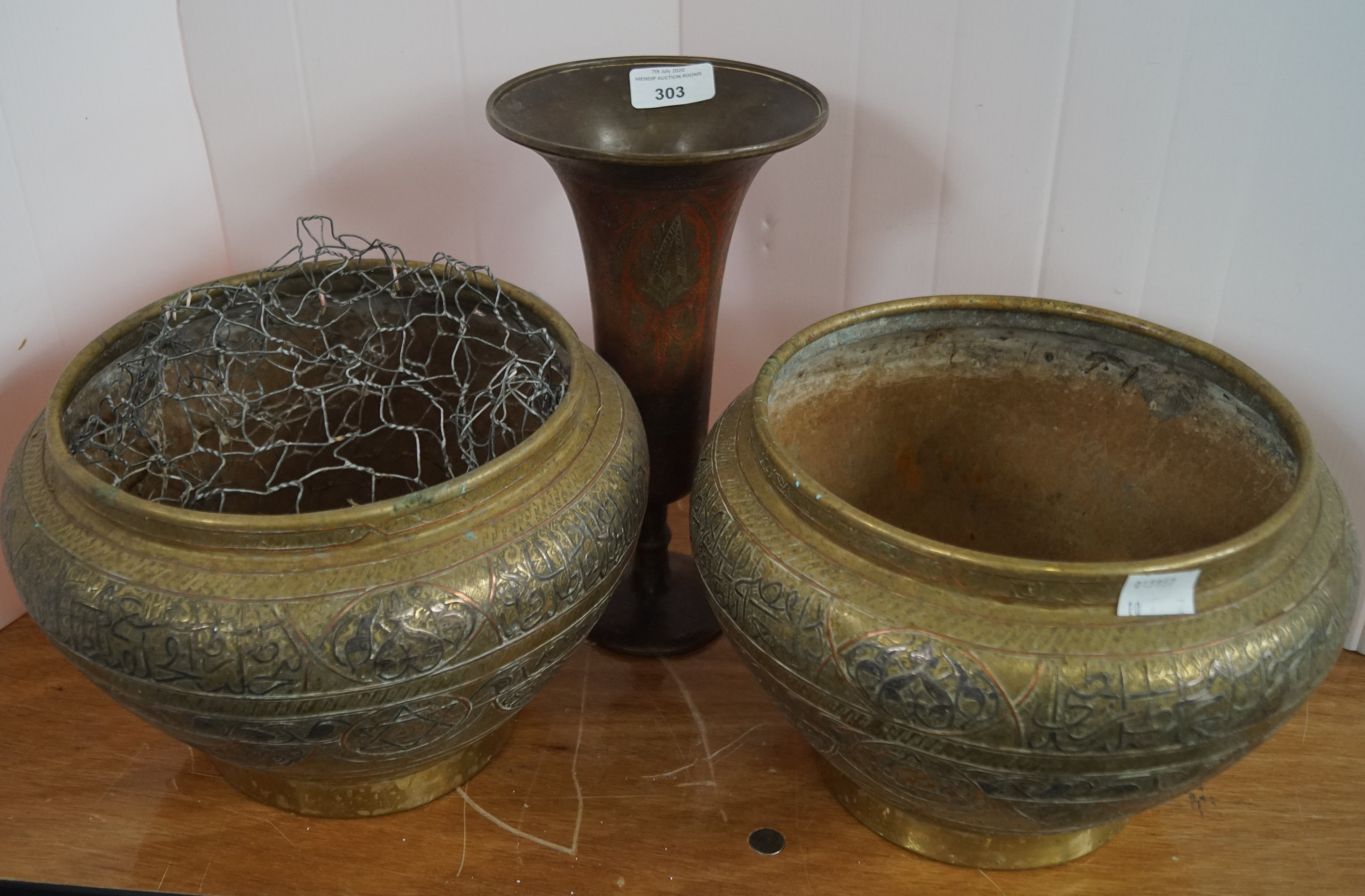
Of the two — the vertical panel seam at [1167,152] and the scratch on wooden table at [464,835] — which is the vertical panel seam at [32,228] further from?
the vertical panel seam at [1167,152]

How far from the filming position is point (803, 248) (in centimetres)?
145

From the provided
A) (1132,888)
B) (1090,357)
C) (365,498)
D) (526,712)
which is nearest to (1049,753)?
(1132,888)

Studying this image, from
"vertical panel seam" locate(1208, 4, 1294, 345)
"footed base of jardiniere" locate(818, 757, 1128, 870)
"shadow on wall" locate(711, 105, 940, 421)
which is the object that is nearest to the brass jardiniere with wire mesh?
"footed base of jardiniere" locate(818, 757, 1128, 870)

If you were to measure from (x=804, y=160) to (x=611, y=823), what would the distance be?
2.67 ft

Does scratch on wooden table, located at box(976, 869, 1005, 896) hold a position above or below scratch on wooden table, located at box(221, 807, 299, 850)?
below

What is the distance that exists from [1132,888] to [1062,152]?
30.9 inches

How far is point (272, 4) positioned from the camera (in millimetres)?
1396

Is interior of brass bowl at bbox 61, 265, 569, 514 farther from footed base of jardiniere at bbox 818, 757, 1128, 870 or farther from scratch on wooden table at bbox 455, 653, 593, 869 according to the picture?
footed base of jardiniere at bbox 818, 757, 1128, 870

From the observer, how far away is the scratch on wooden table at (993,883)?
1043 mm

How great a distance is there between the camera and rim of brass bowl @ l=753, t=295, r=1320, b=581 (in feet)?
2.62

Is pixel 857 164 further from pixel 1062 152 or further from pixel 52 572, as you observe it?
pixel 52 572

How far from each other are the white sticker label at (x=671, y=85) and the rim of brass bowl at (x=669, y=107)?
0.01 meters

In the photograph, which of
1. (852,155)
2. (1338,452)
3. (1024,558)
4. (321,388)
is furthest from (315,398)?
(1338,452)

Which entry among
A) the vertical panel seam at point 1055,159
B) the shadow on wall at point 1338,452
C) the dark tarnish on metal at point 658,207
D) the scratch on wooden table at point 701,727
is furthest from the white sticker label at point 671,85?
the shadow on wall at point 1338,452
